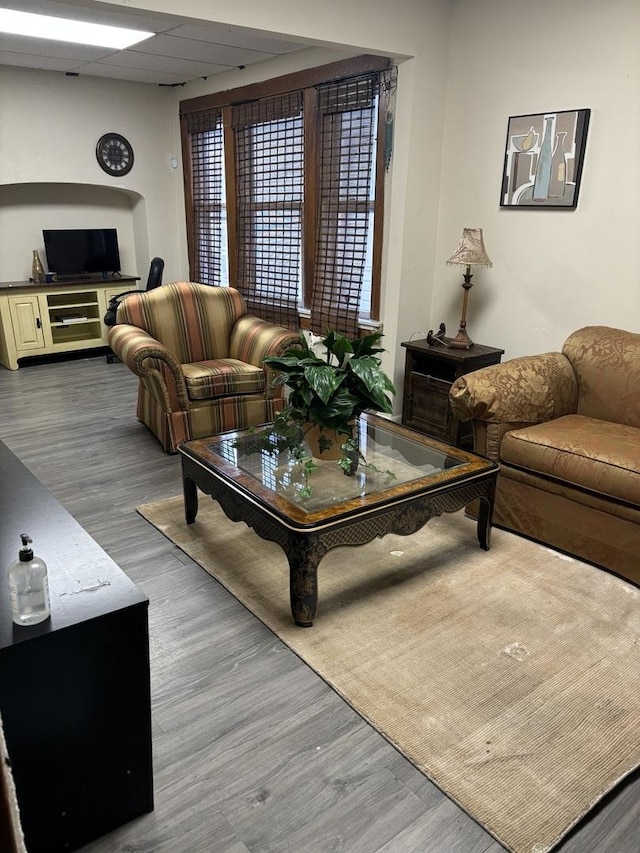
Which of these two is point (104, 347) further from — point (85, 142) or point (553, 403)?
point (553, 403)

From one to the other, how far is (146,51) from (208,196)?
4.31ft

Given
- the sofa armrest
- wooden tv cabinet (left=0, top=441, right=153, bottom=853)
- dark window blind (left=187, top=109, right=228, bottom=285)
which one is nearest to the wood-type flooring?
wooden tv cabinet (left=0, top=441, right=153, bottom=853)

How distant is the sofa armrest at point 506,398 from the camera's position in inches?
110

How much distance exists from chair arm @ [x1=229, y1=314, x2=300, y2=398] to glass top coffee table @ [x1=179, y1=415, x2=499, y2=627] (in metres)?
1.07

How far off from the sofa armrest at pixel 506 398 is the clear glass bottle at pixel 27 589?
2034 millimetres

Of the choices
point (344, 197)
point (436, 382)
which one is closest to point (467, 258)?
point (436, 382)

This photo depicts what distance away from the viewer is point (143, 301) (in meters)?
4.00

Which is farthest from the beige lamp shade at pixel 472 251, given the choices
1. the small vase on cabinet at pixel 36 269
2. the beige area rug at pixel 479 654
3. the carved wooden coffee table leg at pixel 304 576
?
the small vase on cabinet at pixel 36 269

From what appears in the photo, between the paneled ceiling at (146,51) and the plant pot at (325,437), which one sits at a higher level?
the paneled ceiling at (146,51)

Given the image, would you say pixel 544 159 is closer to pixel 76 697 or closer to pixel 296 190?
pixel 296 190

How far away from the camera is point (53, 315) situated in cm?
593

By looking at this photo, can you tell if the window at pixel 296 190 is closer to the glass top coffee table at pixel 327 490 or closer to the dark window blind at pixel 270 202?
the dark window blind at pixel 270 202

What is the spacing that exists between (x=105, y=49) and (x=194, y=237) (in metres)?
1.80

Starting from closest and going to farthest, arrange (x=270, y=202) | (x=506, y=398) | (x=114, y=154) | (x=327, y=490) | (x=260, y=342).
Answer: (x=327, y=490) → (x=506, y=398) → (x=260, y=342) → (x=270, y=202) → (x=114, y=154)
